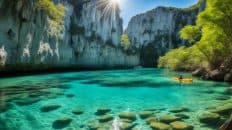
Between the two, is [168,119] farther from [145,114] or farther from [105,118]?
[105,118]

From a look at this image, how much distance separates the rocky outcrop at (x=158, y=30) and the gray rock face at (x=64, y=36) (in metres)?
29.9

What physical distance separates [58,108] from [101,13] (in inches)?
3152

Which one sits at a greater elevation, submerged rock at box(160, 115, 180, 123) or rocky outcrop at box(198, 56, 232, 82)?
rocky outcrop at box(198, 56, 232, 82)

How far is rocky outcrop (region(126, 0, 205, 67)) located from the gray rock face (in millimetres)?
29871

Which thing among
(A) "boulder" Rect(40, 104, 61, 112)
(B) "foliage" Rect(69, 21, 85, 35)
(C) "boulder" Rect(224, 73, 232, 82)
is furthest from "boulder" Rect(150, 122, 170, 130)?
(B) "foliage" Rect(69, 21, 85, 35)

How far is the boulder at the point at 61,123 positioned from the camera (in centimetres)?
1197

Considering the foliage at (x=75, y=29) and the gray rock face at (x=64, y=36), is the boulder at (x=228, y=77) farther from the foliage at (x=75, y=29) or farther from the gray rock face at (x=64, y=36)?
the foliage at (x=75, y=29)

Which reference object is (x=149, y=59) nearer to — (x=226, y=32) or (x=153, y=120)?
(x=226, y=32)

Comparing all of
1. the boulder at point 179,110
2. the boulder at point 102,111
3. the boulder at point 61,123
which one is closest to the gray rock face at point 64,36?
the boulder at point 102,111

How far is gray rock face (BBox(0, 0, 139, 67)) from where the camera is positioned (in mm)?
37562

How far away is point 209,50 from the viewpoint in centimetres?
4069

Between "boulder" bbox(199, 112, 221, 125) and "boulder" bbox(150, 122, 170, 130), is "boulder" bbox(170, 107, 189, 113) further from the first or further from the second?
"boulder" bbox(150, 122, 170, 130)

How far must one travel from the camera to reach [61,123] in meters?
12.5

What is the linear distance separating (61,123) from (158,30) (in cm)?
14892
